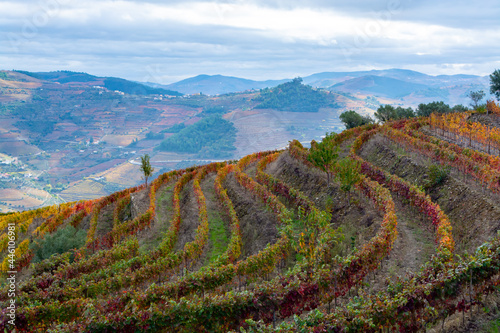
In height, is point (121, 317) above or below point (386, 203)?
below

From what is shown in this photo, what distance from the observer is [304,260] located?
16.5 meters

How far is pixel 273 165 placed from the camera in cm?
4559

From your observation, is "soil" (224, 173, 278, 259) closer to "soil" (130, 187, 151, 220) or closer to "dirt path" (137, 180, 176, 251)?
"dirt path" (137, 180, 176, 251)

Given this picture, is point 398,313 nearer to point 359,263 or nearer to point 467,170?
point 359,263

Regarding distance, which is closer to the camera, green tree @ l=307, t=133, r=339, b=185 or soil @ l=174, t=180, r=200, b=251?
soil @ l=174, t=180, r=200, b=251

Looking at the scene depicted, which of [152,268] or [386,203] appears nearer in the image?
[152,268]

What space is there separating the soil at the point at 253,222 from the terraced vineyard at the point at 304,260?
0.42ft

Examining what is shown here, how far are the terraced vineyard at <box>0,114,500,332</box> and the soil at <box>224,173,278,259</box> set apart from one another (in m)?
0.13

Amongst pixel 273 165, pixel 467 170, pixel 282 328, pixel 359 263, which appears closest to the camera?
pixel 282 328

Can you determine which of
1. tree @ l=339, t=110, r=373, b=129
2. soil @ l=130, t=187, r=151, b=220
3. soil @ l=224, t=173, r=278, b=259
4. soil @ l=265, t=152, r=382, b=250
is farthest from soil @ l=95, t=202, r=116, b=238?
tree @ l=339, t=110, r=373, b=129

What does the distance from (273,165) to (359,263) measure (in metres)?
31.1

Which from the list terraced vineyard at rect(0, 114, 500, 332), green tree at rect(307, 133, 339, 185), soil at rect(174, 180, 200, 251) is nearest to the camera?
Answer: terraced vineyard at rect(0, 114, 500, 332)

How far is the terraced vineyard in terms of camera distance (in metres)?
11.7

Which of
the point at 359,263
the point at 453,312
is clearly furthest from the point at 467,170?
the point at 453,312
